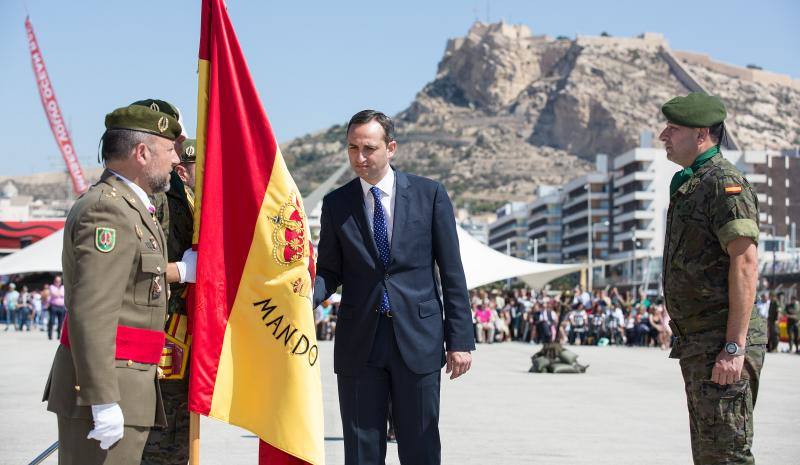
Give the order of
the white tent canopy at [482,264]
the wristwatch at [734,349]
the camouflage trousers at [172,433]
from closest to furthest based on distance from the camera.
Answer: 1. the wristwatch at [734,349]
2. the camouflage trousers at [172,433]
3. the white tent canopy at [482,264]

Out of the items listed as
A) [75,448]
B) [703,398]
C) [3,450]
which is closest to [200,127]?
[75,448]

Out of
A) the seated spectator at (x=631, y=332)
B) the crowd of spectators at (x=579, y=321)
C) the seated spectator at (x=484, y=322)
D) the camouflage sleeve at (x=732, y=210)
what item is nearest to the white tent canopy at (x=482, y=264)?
the crowd of spectators at (x=579, y=321)

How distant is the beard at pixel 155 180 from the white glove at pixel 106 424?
967 millimetres

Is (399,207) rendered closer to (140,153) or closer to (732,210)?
(140,153)

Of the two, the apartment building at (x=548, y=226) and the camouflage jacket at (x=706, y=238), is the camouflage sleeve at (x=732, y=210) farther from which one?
the apartment building at (x=548, y=226)

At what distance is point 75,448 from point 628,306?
36.5 m

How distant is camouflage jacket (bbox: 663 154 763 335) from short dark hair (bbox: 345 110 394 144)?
1.52m

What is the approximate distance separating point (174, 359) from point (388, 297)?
1113mm

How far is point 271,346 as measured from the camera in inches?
198

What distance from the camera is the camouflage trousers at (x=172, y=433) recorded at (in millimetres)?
4898

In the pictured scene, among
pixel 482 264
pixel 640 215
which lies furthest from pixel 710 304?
pixel 640 215

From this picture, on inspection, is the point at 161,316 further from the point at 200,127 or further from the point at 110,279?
the point at 200,127

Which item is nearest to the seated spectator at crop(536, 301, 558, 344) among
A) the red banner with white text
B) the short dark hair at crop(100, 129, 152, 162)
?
the short dark hair at crop(100, 129, 152, 162)

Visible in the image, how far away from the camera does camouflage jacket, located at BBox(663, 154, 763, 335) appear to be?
4.90 metres
